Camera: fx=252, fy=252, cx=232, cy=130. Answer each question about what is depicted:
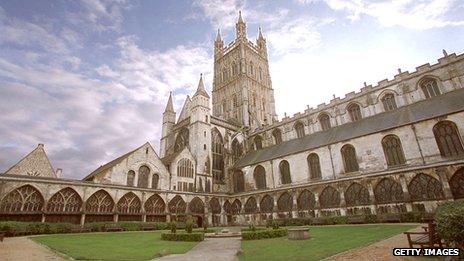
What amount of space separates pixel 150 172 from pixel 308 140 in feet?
77.8

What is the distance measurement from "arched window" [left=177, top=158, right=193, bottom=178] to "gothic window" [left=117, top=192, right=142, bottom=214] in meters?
8.34

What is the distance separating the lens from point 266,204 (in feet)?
120

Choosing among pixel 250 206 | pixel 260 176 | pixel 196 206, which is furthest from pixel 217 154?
pixel 250 206

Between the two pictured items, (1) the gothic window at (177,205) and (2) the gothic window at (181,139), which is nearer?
(1) the gothic window at (177,205)

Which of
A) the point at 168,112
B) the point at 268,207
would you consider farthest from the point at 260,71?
the point at 268,207

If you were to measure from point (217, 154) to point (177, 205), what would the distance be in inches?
553

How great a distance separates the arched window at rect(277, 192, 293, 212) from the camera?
110 feet

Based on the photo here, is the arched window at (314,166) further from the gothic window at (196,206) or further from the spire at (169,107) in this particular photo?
the spire at (169,107)

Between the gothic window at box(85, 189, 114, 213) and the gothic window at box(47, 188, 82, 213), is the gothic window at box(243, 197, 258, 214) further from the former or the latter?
the gothic window at box(47, 188, 82, 213)

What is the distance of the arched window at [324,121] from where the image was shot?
40.7 meters

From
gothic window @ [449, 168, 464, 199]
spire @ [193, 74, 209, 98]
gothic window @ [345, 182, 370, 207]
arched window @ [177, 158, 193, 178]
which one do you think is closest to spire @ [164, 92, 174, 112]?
spire @ [193, 74, 209, 98]

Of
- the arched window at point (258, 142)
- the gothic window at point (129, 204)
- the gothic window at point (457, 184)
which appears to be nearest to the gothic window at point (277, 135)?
the arched window at point (258, 142)

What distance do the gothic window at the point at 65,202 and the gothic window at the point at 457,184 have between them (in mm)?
36553

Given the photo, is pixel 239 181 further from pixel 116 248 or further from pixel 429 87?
pixel 116 248
